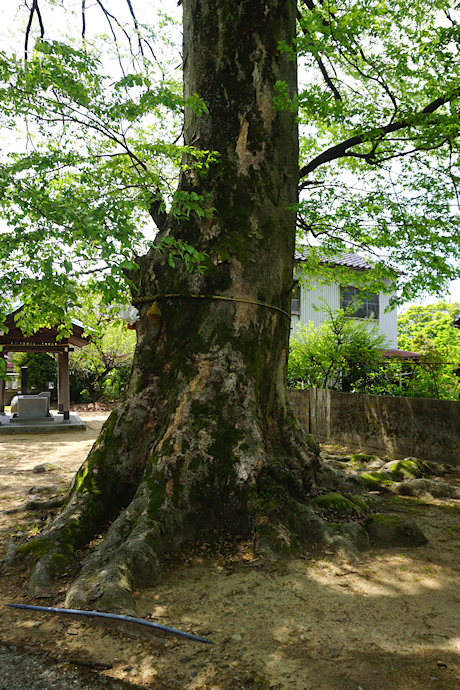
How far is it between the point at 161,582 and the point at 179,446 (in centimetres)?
114

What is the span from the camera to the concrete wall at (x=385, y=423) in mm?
7414

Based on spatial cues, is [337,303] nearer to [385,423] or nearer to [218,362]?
[385,423]

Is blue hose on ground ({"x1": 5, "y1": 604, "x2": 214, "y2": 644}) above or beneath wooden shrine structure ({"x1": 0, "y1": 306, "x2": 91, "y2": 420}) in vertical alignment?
beneath

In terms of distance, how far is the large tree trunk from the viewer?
401cm

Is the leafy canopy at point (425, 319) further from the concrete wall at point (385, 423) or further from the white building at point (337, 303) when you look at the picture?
the concrete wall at point (385, 423)

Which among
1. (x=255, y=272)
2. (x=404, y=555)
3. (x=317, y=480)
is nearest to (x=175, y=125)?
(x=255, y=272)

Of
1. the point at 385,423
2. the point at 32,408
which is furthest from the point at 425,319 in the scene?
the point at 385,423

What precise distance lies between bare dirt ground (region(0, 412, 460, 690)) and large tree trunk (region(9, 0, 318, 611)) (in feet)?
0.91

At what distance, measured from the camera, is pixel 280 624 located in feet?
9.59

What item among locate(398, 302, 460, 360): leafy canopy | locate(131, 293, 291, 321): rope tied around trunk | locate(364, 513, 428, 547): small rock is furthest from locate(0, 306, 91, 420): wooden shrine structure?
locate(398, 302, 460, 360): leafy canopy

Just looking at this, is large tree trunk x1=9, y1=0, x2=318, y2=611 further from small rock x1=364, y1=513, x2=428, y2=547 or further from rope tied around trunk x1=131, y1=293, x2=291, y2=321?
small rock x1=364, y1=513, x2=428, y2=547

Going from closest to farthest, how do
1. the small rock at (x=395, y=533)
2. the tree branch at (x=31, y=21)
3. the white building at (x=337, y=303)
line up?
1. the small rock at (x=395, y=533)
2. the tree branch at (x=31, y=21)
3. the white building at (x=337, y=303)

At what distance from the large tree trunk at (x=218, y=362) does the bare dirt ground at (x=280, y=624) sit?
0.91ft

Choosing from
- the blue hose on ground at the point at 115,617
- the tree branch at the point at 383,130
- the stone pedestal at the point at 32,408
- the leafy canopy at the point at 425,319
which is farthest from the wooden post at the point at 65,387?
the leafy canopy at the point at 425,319
